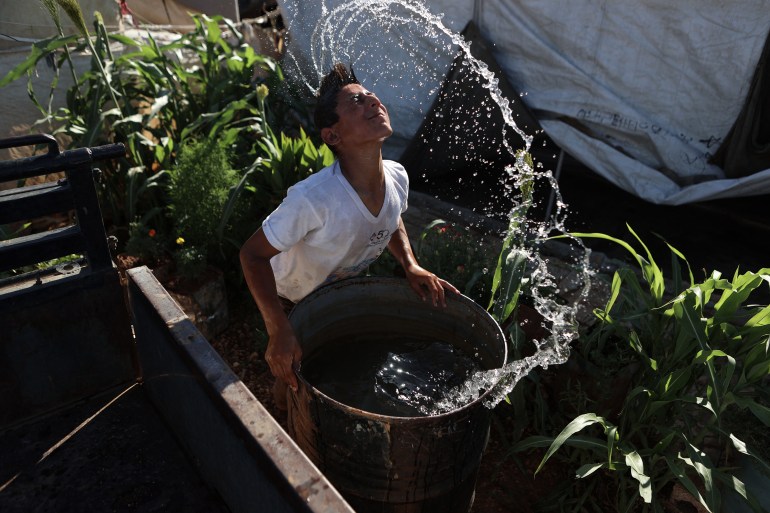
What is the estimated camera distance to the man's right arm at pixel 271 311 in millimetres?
1679

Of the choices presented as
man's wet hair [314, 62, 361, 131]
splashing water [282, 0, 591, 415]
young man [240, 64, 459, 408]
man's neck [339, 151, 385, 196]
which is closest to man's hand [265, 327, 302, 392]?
young man [240, 64, 459, 408]

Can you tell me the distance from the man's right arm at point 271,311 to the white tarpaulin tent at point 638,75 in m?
2.94

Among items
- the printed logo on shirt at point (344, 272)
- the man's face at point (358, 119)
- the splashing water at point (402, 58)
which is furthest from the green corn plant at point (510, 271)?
the splashing water at point (402, 58)

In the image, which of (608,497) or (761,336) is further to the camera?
(608,497)

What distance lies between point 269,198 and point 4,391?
1.88 meters

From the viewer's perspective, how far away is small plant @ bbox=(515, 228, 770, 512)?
191 centimetres

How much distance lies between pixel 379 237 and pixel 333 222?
0.24 meters

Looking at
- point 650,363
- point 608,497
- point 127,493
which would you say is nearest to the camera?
point 127,493

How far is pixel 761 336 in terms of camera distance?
2012 millimetres

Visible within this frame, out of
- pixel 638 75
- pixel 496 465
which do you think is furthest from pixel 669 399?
pixel 638 75

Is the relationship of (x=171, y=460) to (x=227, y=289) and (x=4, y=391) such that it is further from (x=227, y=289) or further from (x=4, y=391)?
(x=227, y=289)

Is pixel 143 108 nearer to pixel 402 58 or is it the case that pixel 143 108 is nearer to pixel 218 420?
pixel 402 58

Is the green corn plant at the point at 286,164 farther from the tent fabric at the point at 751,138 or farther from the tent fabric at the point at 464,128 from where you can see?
the tent fabric at the point at 751,138

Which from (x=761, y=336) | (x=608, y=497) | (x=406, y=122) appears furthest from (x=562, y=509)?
(x=406, y=122)
